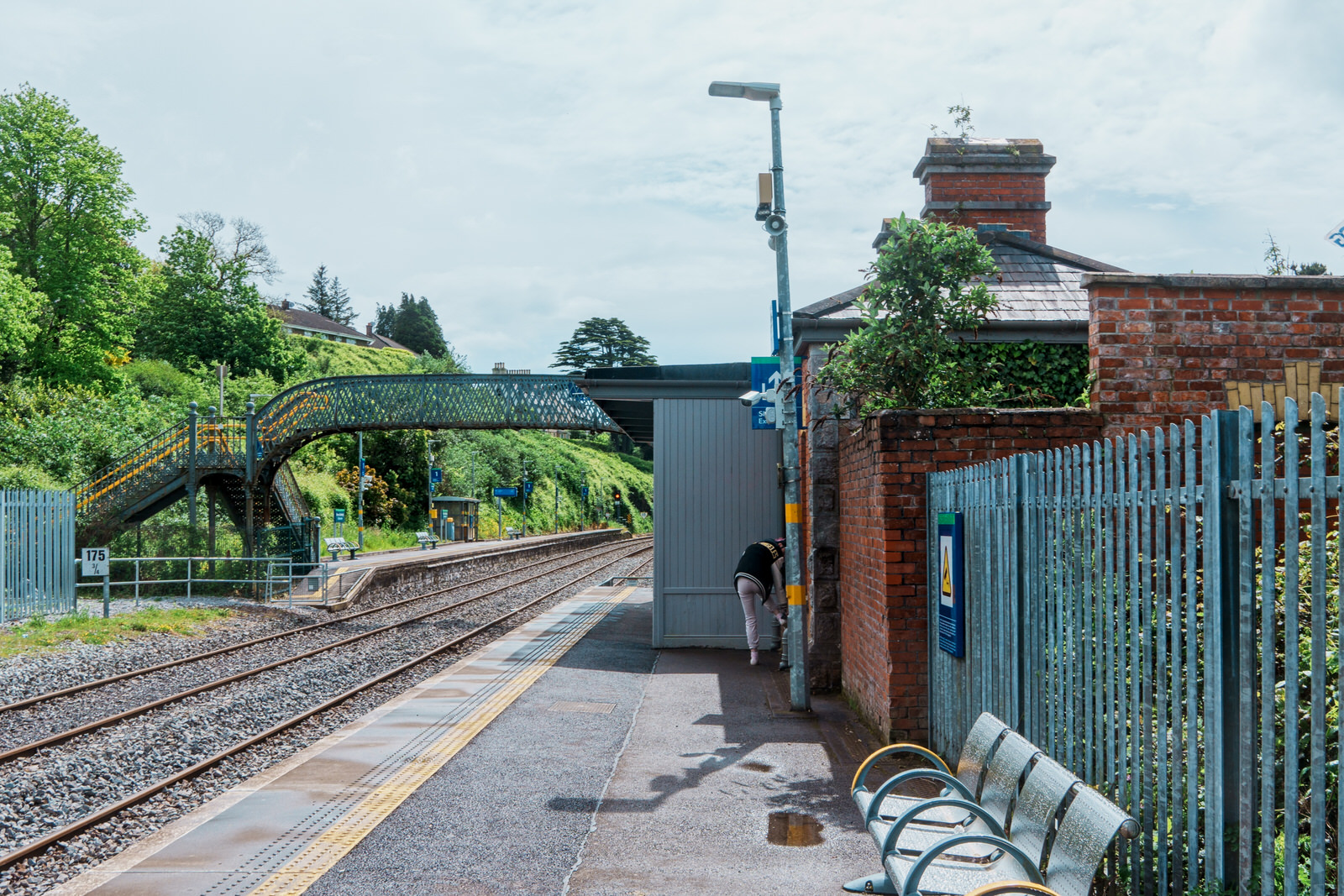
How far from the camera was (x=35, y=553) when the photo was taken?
16.5 meters

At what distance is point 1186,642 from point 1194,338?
454 centimetres

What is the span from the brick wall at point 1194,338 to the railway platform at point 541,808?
302 centimetres

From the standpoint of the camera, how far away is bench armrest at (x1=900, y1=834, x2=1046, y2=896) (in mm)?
3455

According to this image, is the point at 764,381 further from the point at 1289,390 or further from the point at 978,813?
the point at 978,813

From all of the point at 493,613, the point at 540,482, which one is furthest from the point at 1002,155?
the point at 540,482

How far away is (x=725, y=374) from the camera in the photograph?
1530 centimetres

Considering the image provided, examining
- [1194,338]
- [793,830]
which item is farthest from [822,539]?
[793,830]

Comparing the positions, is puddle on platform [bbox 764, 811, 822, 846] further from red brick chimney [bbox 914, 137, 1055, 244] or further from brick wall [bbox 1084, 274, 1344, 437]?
red brick chimney [bbox 914, 137, 1055, 244]

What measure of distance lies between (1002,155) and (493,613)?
12463 mm

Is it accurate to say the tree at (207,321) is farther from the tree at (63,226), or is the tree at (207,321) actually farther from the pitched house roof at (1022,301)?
the pitched house roof at (1022,301)

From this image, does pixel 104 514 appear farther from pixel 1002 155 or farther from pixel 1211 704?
pixel 1211 704

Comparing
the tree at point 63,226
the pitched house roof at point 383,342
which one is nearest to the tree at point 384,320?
the pitched house roof at point 383,342

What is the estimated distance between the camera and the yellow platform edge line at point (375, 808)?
4.77 metres

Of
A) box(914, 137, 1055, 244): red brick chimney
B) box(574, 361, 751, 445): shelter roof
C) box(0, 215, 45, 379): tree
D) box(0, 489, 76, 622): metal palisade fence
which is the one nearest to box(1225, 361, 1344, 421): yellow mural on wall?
box(914, 137, 1055, 244): red brick chimney
